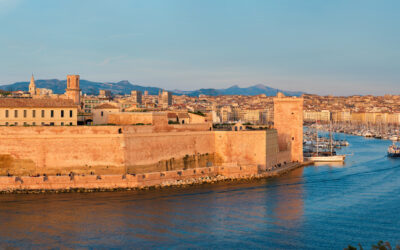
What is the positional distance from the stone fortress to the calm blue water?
1390 mm

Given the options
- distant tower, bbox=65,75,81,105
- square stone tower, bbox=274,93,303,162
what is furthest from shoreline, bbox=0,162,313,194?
distant tower, bbox=65,75,81,105

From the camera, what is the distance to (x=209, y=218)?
1759cm

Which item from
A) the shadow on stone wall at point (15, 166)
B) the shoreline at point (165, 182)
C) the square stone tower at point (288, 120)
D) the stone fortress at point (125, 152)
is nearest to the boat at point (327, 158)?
the square stone tower at point (288, 120)

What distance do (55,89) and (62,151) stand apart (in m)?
124

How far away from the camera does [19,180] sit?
812 inches

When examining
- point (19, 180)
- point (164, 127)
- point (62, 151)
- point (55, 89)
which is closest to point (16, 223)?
point (19, 180)

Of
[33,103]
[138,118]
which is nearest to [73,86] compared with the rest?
[33,103]

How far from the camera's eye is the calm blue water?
15094 millimetres

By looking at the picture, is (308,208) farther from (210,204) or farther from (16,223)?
(16,223)

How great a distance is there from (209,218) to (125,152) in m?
6.33

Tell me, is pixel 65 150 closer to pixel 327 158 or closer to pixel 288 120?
pixel 288 120

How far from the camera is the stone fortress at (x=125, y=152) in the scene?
21.8 metres

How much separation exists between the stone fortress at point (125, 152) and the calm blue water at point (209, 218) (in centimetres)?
139

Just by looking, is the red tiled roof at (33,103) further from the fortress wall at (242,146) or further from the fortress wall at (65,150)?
the fortress wall at (242,146)
